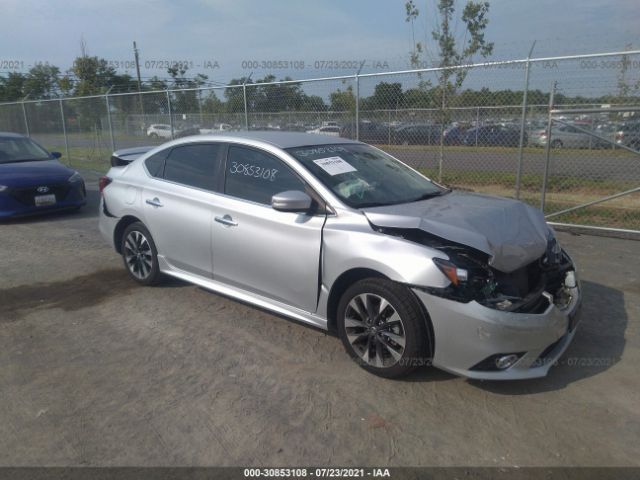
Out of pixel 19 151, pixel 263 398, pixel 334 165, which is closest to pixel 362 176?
pixel 334 165

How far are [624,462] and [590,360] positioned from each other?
3.77 feet

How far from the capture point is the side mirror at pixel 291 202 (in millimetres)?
3654

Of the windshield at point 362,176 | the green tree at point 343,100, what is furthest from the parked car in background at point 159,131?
the windshield at point 362,176

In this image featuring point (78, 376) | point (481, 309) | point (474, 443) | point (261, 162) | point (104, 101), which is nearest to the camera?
point (474, 443)

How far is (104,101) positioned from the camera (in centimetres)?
1542

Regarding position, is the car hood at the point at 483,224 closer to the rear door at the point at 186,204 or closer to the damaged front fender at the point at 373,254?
the damaged front fender at the point at 373,254

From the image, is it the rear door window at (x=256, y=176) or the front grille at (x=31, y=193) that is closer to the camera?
the rear door window at (x=256, y=176)

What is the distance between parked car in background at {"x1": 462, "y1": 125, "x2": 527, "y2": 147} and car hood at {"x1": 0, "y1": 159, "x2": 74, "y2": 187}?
7349mm

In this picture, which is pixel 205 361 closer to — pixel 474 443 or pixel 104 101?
pixel 474 443

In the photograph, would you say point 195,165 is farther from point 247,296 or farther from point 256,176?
point 247,296

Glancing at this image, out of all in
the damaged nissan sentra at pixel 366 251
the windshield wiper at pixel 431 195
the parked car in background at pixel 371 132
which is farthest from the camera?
the parked car in background at pixel 371 132

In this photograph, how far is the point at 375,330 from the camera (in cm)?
341

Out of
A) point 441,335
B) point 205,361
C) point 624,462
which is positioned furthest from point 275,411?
point 624,462

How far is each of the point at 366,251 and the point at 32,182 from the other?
7.42 meters
